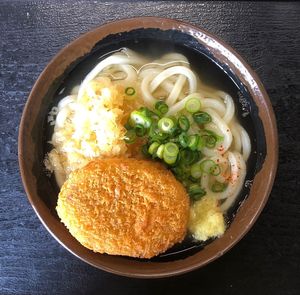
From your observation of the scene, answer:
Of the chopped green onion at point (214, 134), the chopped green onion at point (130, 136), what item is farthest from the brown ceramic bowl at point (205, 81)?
the chopped green onion at point (130, 136)

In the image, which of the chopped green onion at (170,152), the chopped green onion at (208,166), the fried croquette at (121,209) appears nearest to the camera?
the fried croquette at (121,209)

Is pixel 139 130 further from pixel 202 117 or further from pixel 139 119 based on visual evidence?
pixel 202 117

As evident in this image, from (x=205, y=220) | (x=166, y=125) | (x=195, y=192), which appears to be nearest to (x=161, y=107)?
(x=166, y=125)

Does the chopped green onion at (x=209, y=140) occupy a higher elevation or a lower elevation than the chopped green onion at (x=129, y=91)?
lower

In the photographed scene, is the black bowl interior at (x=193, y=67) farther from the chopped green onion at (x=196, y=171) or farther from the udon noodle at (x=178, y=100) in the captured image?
the chopped green onion at (x=196, y=171)

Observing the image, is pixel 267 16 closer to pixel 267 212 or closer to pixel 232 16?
pixel 232 16

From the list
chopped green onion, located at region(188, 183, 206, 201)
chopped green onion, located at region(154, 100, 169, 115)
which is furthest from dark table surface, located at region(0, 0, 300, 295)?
chopped green onion, located at region(154, 100, 169, 115)
